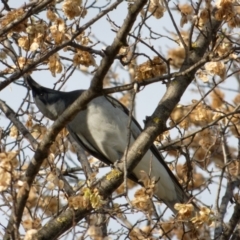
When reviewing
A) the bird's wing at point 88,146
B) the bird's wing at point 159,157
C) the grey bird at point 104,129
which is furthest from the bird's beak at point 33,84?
the bird's wing at point 159,157

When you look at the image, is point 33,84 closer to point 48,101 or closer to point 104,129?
point 48,101

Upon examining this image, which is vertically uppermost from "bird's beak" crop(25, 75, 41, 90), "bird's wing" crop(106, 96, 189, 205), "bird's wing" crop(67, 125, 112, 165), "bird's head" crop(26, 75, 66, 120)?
"bird's beak" crop(25, 75, 41, 90)

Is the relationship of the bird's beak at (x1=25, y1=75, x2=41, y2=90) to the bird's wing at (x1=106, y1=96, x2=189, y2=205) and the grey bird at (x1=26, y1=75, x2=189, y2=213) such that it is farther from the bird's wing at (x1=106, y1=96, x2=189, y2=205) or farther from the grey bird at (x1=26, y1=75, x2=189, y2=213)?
the bird's wing at (x1=106, y1=96, x2=189, y2=205)

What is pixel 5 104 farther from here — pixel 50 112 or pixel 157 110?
pixel 157 110

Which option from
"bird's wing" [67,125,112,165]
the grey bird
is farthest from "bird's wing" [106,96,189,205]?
"bird's wing" [67,125,112,165]

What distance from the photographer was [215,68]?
3.99 meters

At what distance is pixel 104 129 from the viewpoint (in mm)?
5840

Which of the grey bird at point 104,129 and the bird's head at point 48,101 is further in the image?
the bird's head at point 48,101

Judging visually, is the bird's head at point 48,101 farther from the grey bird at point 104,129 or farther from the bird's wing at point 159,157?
the bird's wing at point 159,157

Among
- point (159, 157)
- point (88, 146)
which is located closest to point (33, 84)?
point (88, 146)

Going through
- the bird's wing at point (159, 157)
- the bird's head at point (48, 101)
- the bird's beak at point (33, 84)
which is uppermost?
the bird's beak at point (33, 84)

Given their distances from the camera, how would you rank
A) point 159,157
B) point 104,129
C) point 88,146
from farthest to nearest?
point 88,146, point 159,157, point 104,129

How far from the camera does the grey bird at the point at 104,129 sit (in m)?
5.82

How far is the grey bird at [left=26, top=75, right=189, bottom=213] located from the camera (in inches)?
229
